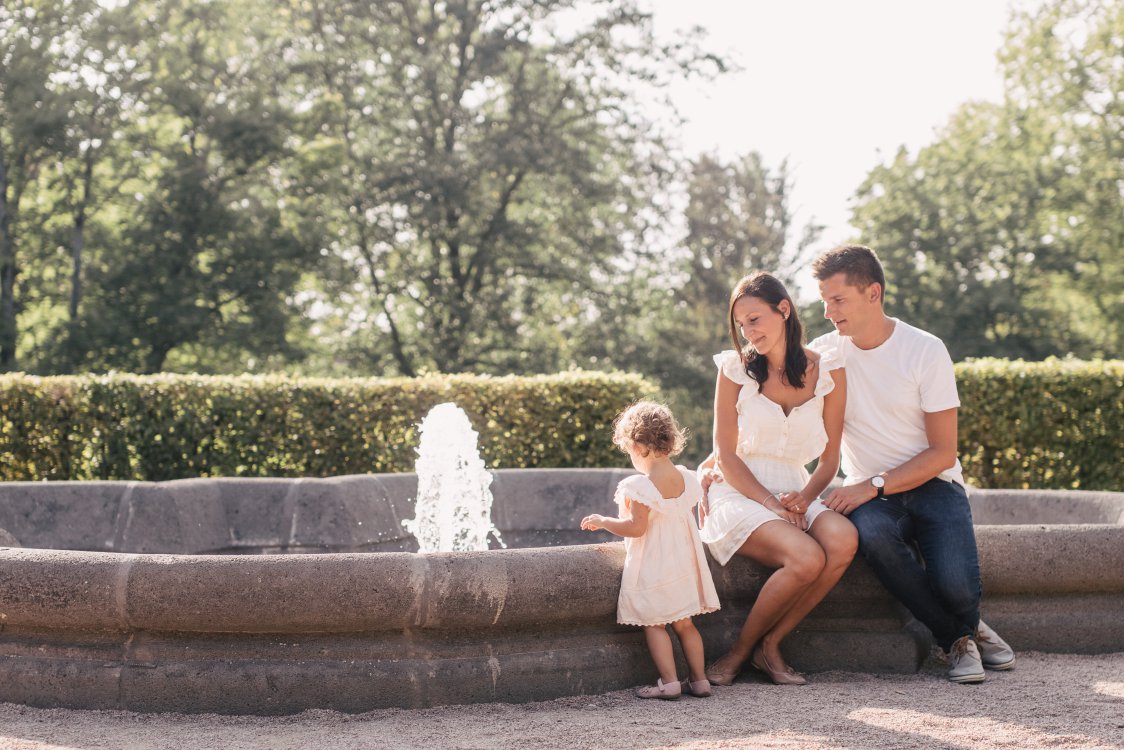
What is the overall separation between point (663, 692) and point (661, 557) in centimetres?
49

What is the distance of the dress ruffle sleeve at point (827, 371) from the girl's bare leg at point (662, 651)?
119cm

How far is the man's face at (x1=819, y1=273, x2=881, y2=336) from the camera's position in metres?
4.78

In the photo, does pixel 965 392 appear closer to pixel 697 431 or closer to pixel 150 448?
pixel 150 448

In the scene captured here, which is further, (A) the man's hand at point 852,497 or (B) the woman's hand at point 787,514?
(A) the man's hand at point 852,497

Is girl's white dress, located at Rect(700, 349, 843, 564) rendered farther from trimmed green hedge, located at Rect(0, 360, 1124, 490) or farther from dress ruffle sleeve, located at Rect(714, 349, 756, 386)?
trimmed green hedge, located at Rect(0, 360, 1124, 490)

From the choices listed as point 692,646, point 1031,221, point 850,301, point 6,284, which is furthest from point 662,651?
point 1031,221

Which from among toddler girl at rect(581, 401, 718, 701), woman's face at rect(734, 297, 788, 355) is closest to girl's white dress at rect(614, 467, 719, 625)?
toddler girl at rect(581, 401, 718, 701)

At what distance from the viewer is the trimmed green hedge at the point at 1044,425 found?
10203 millimetres

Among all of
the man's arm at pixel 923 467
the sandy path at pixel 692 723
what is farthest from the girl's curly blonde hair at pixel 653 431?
the sandy path at pixel 692 723

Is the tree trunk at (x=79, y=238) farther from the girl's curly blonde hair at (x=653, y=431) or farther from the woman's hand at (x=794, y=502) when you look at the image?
the woman's hand at (x=794, y=502)

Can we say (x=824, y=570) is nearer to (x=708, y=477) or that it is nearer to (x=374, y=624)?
(x=708, y=477)

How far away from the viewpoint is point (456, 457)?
7.98 metres

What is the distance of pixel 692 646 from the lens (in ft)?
14.4

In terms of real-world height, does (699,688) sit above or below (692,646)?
below
